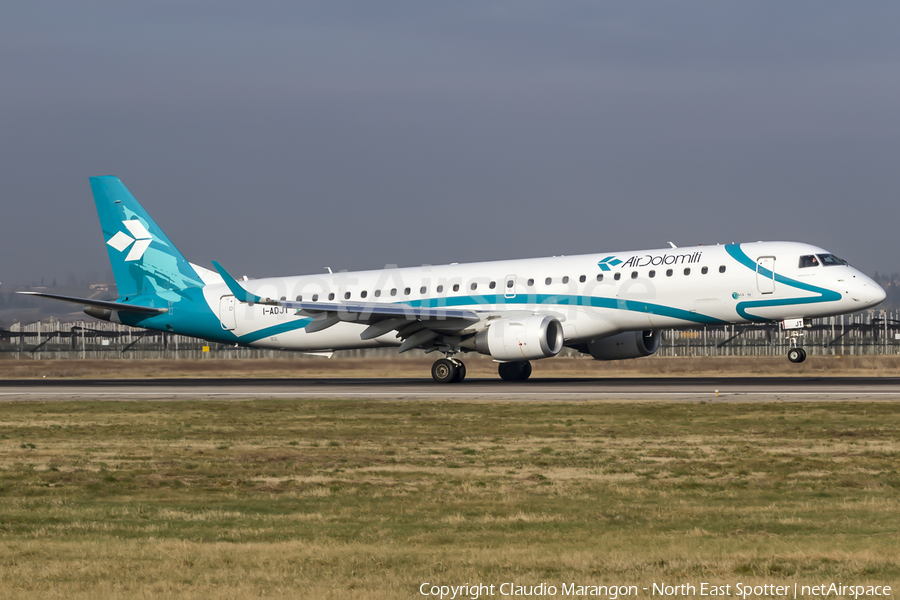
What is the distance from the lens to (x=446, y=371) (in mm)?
35438

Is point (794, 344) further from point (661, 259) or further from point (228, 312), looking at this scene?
point (228, 312)

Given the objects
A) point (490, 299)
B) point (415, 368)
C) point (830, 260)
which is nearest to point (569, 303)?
point (490, 299)

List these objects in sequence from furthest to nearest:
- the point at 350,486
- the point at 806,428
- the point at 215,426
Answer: the point at 215,426
the point at 806,428
the point at 350,486

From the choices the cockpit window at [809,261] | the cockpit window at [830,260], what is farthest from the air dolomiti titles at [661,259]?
the cockpit window at [830,260]

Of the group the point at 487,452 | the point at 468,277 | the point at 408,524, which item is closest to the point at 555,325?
the point at 468,277

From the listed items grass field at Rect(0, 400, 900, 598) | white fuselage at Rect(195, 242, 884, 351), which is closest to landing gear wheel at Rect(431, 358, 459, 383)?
white fuselage at Rect(195, 242, 884, 351)

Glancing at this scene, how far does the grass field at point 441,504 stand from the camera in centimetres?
775

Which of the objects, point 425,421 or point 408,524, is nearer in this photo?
point 408,524

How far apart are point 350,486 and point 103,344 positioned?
5138 centimetres

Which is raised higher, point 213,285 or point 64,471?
point 213,285

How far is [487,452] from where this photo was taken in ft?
51.8

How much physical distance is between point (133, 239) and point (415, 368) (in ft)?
43.7

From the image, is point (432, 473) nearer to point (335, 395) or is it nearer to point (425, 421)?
point (425, 421)

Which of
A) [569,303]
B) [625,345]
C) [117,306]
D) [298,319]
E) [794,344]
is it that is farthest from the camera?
[117,306]
